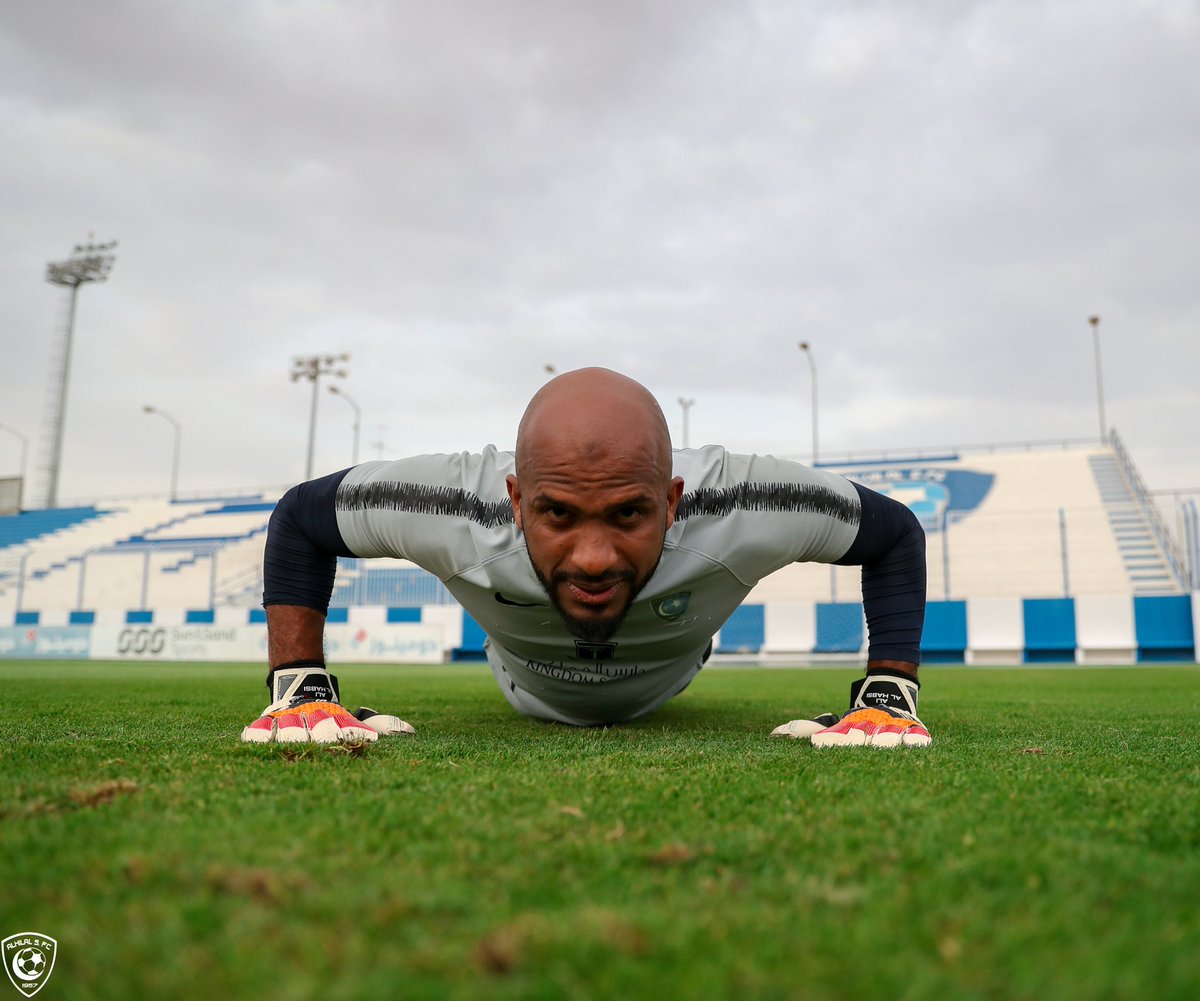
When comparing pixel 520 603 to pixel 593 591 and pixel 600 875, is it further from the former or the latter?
pixel 600 875

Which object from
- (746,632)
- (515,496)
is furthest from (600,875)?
(746,632)

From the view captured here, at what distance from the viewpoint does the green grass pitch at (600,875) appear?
3.22 feet

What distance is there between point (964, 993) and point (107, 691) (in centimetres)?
770

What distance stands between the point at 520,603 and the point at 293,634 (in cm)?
91

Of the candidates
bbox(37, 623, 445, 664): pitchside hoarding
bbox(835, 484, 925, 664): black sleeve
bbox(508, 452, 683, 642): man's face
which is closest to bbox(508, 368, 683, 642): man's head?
bbox(508, 452, 683, 642): man's face

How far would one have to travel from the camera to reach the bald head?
272 centimetres

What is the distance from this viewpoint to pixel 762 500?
3.40 m

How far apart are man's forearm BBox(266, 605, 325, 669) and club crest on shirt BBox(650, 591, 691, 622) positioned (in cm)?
130

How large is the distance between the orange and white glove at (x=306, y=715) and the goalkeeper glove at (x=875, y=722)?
1.57m

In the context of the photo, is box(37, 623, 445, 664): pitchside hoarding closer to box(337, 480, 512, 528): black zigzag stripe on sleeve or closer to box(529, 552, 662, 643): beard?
box(337, 480, 512, 528): black zigzag stripe on sleeve

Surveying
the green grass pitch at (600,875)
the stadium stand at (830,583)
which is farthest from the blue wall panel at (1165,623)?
the green grass pitch at (600,875)

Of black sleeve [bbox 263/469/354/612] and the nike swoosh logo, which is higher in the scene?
black sleeve [bbox 263/469/354/612]

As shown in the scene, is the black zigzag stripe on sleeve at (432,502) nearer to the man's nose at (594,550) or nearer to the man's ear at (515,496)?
the man's ear at (515,496)

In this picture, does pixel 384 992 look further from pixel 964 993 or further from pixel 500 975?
pixel 964 993
